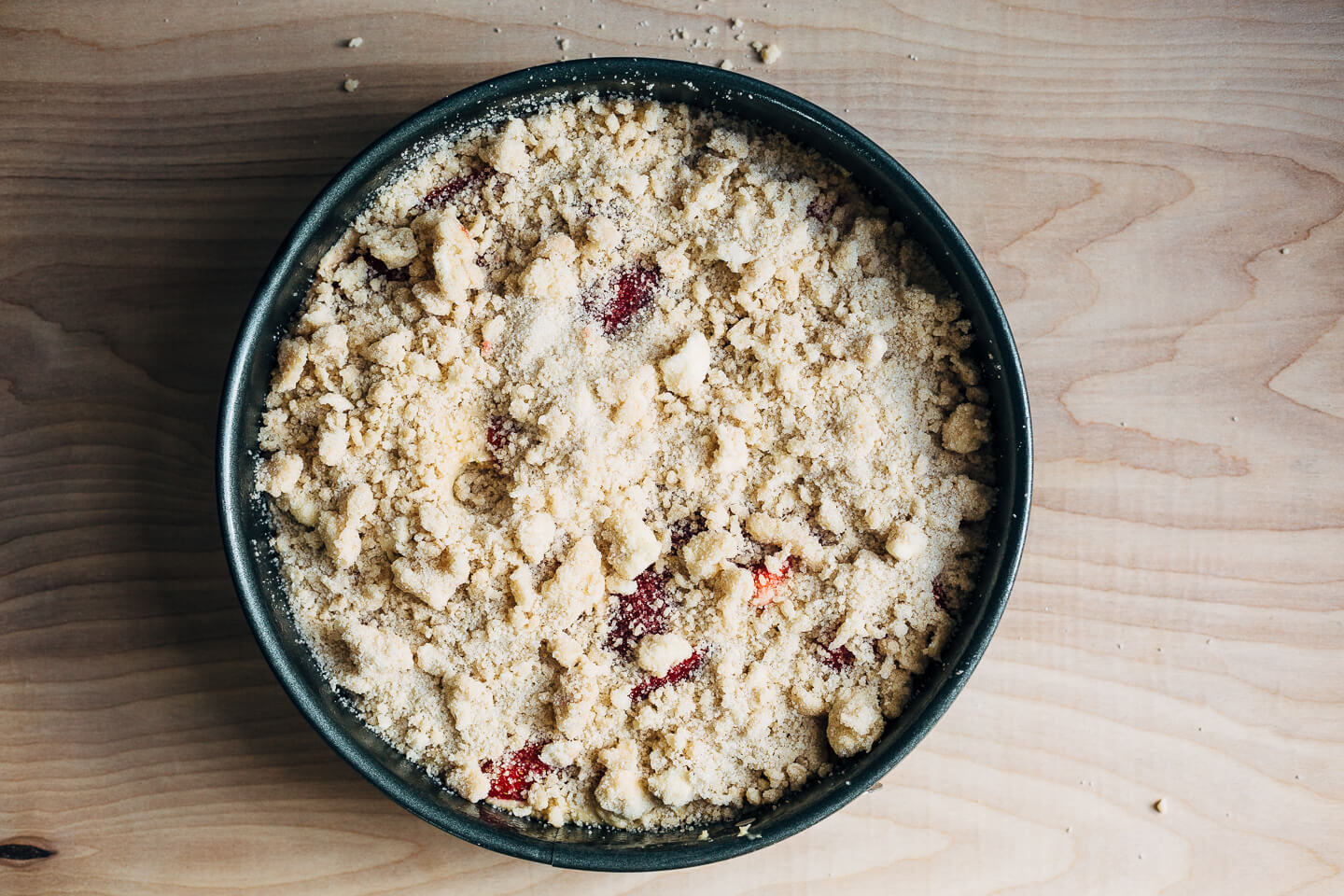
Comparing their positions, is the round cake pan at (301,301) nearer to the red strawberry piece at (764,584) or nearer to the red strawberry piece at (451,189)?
the red strawberry piece at (451,189)

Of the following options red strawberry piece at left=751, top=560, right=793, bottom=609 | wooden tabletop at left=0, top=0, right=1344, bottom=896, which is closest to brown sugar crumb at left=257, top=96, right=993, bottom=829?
red strawberry piece at left=751, top=560, right=793, bottom=609

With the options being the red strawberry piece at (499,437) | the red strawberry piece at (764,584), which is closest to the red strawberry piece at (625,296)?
the red strawberry piece at (499,437)

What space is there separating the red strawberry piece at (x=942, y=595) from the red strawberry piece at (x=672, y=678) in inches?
7.3

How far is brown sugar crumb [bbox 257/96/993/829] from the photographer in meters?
0.69

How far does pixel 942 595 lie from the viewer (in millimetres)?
725

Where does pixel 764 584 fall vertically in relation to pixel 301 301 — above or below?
below

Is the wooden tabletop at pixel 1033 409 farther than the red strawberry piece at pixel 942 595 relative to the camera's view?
Yes

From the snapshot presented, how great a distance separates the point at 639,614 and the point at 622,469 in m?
0.11

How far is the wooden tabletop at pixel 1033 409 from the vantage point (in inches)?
33.2

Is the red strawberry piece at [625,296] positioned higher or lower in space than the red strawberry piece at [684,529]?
higher

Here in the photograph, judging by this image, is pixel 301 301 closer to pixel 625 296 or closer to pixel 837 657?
pixel 625 296

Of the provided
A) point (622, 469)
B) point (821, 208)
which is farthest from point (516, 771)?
point (821, 208)

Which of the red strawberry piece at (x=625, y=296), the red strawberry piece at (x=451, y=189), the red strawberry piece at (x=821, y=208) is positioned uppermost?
the red strawberry piece at (x=451, y=189)

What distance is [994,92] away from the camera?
85 cm
